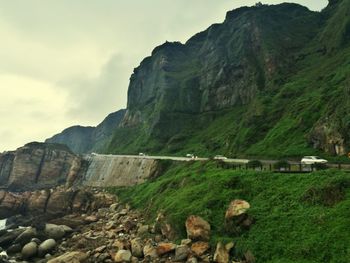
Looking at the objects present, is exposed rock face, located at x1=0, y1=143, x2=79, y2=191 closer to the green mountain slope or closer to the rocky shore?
the green mountain slope

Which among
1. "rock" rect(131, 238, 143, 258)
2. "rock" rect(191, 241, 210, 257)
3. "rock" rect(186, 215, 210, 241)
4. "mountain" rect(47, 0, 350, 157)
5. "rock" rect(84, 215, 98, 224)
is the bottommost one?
"rock" rect(84, 215, 98, 224)

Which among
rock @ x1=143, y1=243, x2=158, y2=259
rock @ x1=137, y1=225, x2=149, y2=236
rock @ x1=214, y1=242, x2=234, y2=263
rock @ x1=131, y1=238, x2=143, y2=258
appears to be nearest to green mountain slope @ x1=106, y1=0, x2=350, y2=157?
rock @ x1=214, y1=242, x2=234, y2=263

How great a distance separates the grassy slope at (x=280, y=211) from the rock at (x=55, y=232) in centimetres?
1868

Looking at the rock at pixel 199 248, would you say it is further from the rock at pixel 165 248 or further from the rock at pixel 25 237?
the rock at pixel 25 237

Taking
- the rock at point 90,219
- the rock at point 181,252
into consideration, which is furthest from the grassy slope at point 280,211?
the rock at point 90,219

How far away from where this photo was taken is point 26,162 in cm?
15425

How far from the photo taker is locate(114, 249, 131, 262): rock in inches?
1433

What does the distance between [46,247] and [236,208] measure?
28.9 metres

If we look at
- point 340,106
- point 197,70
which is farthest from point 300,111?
point 197,70

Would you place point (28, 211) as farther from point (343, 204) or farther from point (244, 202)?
point (343, 204)

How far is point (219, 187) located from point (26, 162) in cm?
13364

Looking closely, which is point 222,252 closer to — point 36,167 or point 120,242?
point 120,242

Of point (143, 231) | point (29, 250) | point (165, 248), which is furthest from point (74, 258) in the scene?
point (29, 250)

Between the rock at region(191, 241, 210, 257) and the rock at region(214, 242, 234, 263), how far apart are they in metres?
1.60
